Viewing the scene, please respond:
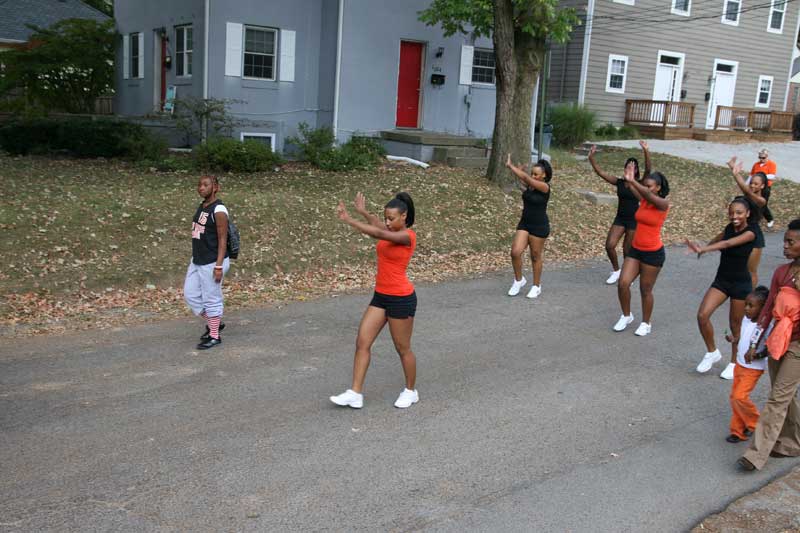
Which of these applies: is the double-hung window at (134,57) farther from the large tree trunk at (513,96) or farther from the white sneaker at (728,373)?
the white sneaker at (728,373)

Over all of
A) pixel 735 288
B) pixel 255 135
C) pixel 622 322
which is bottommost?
pixel 622 322

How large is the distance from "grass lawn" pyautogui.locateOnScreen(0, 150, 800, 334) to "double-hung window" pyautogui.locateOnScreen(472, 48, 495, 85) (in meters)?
5.60

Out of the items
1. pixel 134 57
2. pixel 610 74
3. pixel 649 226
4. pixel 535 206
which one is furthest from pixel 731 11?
pixel 649 226

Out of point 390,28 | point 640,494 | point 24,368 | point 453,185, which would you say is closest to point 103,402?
point 24,368

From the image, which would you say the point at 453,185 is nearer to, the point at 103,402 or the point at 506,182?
the point at 506,182

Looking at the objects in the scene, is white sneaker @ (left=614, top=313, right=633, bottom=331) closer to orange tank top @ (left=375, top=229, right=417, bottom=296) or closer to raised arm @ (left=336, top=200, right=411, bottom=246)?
orange tank top @ (left=375, top=229, right=417, bottom=296)

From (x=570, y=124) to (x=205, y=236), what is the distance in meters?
20.1

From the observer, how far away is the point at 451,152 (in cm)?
1884

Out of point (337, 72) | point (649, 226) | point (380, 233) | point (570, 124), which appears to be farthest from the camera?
point (570, 124)

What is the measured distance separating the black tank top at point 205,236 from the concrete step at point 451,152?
12.2 m

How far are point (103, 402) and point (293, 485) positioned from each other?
2056 mm

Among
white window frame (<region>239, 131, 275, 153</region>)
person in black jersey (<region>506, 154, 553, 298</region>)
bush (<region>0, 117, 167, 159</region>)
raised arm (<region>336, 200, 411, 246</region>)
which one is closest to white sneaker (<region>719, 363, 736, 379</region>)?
person in black jersey (<region>506, 154, 553, 298</region>)

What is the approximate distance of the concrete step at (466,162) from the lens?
1841 cm

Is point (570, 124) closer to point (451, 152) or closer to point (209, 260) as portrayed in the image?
point (451, 152)
